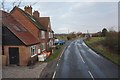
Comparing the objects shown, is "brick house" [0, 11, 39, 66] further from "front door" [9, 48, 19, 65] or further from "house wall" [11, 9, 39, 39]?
"house wall" [11, 9, 39, 39]

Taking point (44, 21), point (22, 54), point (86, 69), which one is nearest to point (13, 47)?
point (22, 54)

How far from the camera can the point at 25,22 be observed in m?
37.6

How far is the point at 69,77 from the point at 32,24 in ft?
64.0

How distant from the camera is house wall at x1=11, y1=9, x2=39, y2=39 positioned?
37.1 m

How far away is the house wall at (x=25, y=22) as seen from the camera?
37.1m

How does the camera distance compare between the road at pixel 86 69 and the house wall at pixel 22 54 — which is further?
the house wall at pixel 22 54

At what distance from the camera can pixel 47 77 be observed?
20281mm

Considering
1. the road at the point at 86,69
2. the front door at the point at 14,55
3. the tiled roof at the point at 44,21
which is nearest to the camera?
the road at the point at 86,69

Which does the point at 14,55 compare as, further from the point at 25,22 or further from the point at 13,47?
the point at 25,22

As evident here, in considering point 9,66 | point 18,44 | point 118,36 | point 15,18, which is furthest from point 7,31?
point 118,36

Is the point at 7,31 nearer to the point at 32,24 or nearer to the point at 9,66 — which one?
the point at 9,66

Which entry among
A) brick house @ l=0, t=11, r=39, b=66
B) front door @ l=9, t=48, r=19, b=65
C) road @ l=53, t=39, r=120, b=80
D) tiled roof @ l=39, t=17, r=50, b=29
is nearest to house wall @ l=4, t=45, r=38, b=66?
brick house @ l=0, t=11, r=39, b=66

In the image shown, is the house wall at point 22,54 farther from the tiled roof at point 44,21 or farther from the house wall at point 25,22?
the tiled roof at point 44,21

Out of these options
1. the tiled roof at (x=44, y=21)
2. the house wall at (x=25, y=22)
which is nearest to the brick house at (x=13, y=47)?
the house wall at (x=25, y=22)
